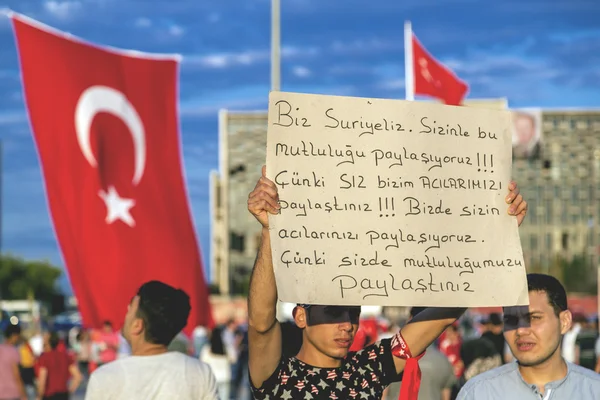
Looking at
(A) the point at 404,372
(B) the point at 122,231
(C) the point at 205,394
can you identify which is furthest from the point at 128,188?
(A) the point at 404,372

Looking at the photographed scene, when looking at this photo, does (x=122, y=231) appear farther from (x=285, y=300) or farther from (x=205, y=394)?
(x=285, y=300)

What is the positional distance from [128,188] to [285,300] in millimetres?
8477

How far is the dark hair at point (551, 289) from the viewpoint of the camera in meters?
4.35

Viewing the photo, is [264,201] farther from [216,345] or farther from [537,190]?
[537,190]

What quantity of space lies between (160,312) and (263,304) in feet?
3.69

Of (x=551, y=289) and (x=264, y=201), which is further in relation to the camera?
(x=551, y=289)

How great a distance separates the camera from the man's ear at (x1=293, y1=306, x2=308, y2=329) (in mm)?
4453

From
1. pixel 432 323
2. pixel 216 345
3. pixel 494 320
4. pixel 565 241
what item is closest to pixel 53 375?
pixel 216 345

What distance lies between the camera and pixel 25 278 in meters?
123

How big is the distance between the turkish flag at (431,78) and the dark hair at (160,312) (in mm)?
13640

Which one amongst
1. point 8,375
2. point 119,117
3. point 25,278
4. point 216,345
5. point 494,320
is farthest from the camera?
point 25,278

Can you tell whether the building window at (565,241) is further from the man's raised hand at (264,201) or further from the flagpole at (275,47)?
the man's raised hand at (264,201)

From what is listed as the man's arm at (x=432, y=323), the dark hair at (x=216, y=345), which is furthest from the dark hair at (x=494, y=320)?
the man's arm at (x=432, y=323)

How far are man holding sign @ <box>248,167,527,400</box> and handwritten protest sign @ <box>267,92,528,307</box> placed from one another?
0.10 meters
